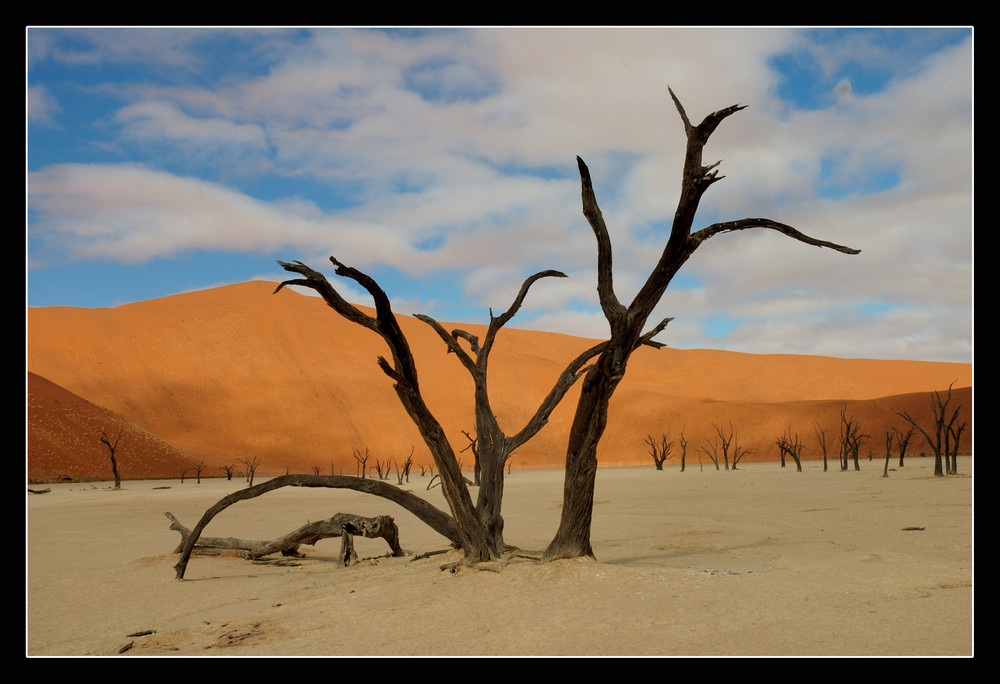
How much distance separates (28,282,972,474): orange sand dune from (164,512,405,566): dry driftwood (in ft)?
163

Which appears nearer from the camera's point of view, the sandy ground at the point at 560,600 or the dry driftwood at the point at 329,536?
the sandy ground at the point at 560,600

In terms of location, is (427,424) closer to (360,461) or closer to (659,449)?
(360,461)

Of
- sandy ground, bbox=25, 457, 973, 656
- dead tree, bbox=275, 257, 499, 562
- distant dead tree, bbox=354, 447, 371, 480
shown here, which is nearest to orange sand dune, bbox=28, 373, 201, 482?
distant dead tree, bbox=354, 447, 371, 480

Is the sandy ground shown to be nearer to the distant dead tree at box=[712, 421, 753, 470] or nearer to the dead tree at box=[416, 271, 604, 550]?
the dead tree at box=[416, 271, 604, 550]

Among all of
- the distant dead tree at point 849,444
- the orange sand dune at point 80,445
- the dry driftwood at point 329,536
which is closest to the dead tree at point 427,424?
the dry driftwood at point 329,536

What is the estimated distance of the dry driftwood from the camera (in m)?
8.22

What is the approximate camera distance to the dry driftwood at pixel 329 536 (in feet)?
27.0

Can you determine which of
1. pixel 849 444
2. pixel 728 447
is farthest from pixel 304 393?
pixel 849 444

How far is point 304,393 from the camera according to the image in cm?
7431

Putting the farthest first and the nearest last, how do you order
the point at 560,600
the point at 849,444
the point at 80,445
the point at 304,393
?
the point at 304,393, the point at 80,445, the point at 849,444, the point at 560,600

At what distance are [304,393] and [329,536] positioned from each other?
68699 millimetres

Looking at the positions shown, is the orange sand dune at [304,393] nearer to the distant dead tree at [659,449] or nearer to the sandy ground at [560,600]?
the distant dead tree at [659,449]

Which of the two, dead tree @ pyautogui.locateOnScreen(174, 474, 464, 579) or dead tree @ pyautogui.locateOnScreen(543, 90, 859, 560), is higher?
dead tree @ pyautogui.locateOnScreen(543, 90, 859, 560)

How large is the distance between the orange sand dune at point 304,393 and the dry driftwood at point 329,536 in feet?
163
